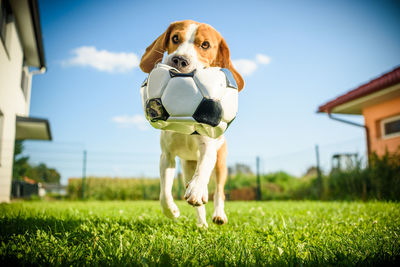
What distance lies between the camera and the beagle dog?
222 centimetres

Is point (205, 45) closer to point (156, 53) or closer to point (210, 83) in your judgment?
point (156, 53)

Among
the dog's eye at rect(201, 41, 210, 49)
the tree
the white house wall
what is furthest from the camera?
the tree

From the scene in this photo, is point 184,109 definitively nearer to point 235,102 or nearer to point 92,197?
point 235,102

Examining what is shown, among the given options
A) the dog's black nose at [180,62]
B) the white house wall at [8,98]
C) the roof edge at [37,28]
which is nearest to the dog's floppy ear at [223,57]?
the dog's black nose at [180,62]

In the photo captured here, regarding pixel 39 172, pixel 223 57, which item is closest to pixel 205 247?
pixel 223 57

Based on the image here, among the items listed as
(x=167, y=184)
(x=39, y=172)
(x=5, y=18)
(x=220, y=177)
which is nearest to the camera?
(x=167, y=184)

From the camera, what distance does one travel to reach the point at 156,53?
9.35 feet

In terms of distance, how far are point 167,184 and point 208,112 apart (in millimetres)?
934

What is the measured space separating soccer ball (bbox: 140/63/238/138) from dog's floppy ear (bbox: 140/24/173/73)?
2.57 ft

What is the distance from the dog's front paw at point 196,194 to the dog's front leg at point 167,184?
442 millimetres

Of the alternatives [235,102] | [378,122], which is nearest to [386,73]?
[378,122]

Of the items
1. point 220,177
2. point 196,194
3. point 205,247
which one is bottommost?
point 205,247

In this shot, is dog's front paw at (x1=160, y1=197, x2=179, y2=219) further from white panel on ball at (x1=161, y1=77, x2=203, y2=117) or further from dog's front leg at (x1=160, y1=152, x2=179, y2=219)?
white panel on ball at (x1=161, y1=77, x2=203, y2=117)

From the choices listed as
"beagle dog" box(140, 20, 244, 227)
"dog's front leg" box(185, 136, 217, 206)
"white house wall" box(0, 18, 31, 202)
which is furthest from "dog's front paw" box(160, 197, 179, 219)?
"white house wall" box(0, 18, 31, 202)
